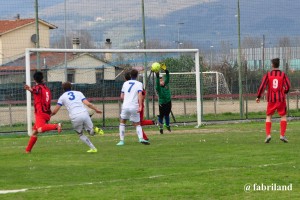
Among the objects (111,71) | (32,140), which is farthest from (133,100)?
(111,71)

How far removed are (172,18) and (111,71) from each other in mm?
5814

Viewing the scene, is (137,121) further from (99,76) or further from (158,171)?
(99,76)

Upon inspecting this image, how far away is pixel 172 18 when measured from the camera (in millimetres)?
36781

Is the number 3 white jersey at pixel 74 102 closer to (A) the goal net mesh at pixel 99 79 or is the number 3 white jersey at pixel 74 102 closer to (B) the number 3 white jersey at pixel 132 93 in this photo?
(B) the number 3 white jersey at pixel 132 93

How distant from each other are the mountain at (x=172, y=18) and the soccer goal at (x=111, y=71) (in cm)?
212

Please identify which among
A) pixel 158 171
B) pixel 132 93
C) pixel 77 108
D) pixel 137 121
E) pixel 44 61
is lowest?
pixel 158 171

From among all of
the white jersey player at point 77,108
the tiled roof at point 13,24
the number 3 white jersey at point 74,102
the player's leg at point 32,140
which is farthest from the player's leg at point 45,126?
the tiled roof at point 13,24

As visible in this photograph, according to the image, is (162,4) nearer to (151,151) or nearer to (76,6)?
(76,6)

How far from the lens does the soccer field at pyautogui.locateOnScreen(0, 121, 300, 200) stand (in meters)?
11.6

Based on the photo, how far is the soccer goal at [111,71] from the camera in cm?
3097

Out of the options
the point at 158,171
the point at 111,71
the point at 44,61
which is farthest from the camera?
the point at 111,71

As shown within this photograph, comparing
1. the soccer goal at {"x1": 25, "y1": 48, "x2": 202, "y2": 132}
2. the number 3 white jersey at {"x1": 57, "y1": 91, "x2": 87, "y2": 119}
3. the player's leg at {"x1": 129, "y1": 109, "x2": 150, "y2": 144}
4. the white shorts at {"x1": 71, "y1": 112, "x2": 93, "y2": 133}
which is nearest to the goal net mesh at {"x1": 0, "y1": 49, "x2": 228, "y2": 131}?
the soccer goal at {"x1": 25, "y1": 48, "x2": 202, "y2": 132}

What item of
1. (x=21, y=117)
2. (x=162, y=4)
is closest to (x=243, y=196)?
(x=21, y=117)

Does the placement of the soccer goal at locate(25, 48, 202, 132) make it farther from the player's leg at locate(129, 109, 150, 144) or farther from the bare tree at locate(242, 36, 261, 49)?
the player's leg at locate(129, 109, 150, 144)
